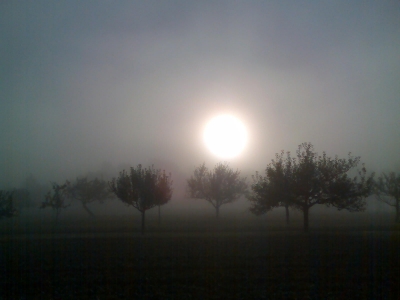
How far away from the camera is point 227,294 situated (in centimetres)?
1259

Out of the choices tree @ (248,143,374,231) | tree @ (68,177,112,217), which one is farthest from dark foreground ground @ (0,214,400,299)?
tree @ (68,177,112,217)

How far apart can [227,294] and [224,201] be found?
53.0 meters

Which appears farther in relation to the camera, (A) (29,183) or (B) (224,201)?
(A) (29,183)

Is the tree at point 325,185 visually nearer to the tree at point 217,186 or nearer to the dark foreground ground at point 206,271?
the dark foreground ground at point 206,271

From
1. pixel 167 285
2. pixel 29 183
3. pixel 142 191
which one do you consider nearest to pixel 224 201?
pixel 142 191

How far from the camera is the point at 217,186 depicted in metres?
62.6

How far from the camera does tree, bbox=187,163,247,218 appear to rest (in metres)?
62.8

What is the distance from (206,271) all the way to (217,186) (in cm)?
4664

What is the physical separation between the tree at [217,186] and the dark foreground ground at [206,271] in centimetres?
3814

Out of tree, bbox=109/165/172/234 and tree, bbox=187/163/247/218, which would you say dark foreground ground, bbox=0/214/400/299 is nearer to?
tree, bbox=109/165/172/234

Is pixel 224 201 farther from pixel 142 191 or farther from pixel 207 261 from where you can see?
pixel 207 261

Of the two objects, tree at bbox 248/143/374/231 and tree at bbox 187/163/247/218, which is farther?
tree at bbox 187/163/247/218

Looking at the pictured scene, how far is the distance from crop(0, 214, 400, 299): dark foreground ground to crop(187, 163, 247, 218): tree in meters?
38.1

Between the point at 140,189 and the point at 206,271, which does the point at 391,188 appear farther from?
the point at 206,271
